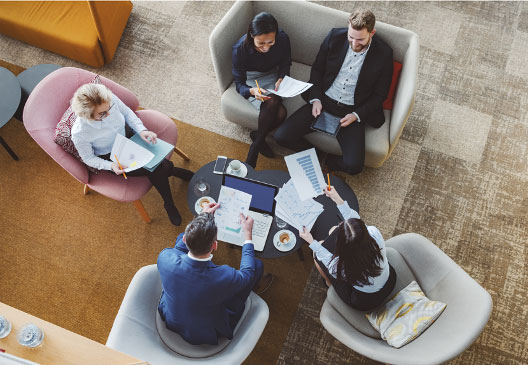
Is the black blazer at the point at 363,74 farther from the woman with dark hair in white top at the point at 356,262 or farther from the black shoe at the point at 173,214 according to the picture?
the black shoe at the point at 173,214

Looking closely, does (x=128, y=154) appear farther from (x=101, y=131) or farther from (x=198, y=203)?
(x=198, y=203)

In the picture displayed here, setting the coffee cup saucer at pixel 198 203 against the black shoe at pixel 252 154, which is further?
the black shoe at pixel 252 154

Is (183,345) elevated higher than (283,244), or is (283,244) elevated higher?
(283,244)

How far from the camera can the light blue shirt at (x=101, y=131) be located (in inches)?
101

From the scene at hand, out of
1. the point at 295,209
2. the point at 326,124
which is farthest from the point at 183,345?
the point at 326,124

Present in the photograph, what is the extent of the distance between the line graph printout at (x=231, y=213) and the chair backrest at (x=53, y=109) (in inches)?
36.7

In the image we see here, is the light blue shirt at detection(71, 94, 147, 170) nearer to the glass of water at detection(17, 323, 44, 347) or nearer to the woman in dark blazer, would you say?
the woman in dark blazer

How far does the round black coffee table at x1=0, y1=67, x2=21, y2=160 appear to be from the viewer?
10.1 feet

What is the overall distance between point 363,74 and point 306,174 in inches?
31.0

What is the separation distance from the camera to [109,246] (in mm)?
3170

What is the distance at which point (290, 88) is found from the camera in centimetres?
299

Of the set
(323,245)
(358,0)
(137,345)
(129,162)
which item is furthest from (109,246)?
(358,0)

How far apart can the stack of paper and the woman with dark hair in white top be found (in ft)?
0.31

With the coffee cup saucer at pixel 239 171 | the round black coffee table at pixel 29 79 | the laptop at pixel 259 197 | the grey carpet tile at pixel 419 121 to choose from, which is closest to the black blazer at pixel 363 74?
the grey carpet tile at pixel 419 121
